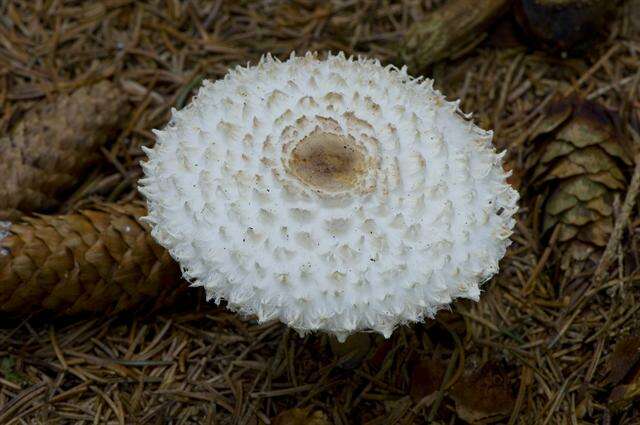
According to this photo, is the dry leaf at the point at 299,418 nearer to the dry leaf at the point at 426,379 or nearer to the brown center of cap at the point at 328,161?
the dry leaf at the point at 426,379

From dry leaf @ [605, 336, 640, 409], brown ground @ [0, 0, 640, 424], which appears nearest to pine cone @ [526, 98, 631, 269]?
brown ground @ [0, 0, 640, 424]

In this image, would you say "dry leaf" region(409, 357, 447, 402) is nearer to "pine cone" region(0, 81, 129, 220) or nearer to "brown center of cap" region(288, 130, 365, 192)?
"brown center of cap" region(288, 130, 365, 192)

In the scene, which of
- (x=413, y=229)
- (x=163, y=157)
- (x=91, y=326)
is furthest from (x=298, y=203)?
(x=91, y=326)

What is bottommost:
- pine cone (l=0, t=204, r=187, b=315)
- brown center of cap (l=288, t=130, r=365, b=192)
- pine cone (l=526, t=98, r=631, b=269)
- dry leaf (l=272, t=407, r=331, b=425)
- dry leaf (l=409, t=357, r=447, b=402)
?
dry leaf (l=272, t=407, r=331, b=425)

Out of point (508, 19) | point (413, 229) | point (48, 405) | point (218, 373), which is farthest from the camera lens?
point (508, 19)

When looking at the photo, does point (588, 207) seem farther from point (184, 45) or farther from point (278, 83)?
point (184, 45)

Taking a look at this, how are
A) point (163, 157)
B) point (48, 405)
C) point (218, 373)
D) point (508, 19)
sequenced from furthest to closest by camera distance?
point (508, 19), point (218, 373), point (48, 405), point (163, 157)
